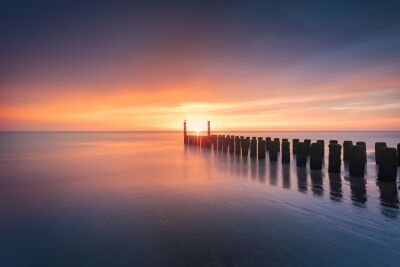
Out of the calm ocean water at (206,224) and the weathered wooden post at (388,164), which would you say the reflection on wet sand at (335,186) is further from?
the weathered wooden post at (388,164)

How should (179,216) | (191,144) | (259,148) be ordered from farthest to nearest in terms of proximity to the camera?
(191,144) → (259,148) → (179,216)

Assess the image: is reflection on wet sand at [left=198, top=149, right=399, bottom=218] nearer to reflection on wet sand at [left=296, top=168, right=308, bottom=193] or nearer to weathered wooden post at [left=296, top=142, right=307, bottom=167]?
reflection on wet sand at [left=296, top=168, right=308, bottom=193]

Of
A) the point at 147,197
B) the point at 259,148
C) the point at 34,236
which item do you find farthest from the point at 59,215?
the point at 259,148

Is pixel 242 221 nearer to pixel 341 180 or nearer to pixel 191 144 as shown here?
pixel 341 180

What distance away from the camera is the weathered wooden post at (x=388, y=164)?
6.97 metres

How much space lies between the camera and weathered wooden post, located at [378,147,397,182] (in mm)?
6969

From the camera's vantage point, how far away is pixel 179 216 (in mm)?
4809

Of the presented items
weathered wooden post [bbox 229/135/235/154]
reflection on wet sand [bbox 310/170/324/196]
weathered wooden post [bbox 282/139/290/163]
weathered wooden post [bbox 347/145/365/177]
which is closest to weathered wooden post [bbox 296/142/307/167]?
weathered wooden post [bbox 282/139/290/163]

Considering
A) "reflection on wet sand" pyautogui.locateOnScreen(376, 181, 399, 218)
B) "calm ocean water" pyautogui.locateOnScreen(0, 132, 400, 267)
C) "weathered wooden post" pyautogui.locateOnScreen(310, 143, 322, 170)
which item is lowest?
"calm ocean water" pyautogui.locateOnScreen(0, 132, 400, 267)

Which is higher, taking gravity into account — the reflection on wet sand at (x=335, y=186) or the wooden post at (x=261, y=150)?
the wooden post at (x=261, y=150)

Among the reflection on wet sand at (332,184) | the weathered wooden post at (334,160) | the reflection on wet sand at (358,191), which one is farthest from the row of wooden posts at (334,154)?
the reflection on wet sand at (358,191)

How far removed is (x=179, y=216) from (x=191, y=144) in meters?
22.1

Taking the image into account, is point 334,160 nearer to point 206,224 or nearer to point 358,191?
point 358,191

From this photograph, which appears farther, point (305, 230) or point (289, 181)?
point (289, 181)
